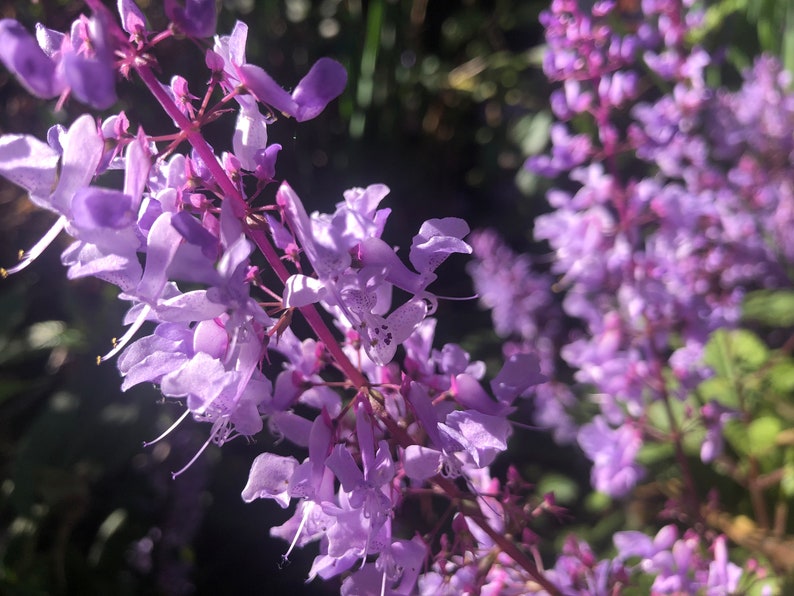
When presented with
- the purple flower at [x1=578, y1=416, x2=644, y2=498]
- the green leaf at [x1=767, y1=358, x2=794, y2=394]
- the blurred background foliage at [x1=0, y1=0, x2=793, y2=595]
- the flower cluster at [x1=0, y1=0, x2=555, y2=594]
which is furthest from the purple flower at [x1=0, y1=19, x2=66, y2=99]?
the green leaf at [x1=767, y1=358, x2=794, y2=394]

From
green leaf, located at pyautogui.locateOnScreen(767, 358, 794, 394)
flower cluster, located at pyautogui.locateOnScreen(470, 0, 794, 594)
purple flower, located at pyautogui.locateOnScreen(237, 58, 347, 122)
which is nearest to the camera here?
purple flower, located at pyautogui.locateOnScreen(237, 58, 347, 122)

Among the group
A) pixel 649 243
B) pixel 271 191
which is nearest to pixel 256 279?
pixel 271 191

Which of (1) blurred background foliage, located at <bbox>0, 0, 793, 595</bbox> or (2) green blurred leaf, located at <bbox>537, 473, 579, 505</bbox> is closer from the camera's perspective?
(1) blurred background foliage, located at <bbox>0, 0, 793, 595</bbox>

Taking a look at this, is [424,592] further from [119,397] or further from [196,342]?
[119,397]

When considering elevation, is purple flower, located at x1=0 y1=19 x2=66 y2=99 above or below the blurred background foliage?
above

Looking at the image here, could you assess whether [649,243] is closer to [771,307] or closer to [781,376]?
[781,376]

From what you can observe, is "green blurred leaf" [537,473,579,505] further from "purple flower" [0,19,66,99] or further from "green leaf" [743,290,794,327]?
"purple flower" [0,19,66,99]
